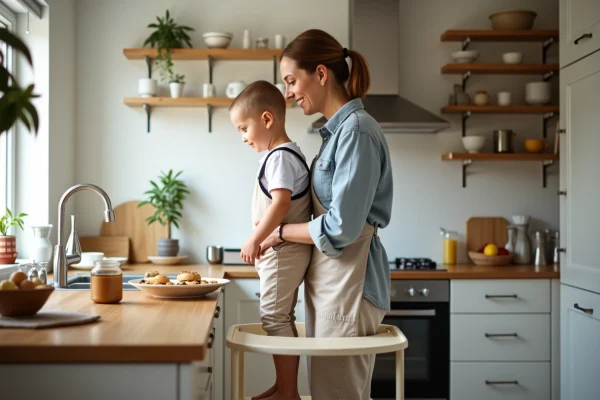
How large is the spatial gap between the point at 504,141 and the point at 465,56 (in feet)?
1.72

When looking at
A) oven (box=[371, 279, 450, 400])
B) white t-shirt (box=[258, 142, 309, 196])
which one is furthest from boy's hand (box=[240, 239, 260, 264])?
oven (box=[371, 279, 450, 400])

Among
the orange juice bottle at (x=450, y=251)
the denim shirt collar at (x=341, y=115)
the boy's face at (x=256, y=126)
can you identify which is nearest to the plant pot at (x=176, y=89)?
the orange juice bottle at (x=450, y=251)

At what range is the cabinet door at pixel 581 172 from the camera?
10.7 feet

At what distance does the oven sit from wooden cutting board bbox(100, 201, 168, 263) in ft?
4.59

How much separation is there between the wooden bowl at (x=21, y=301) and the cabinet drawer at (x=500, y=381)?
2.41 meters

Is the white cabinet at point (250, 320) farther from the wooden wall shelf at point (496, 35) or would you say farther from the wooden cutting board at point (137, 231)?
the wooden wall shelf at point (496, 35)

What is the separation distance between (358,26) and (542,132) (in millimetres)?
1250

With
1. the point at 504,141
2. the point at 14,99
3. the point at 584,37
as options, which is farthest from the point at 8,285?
the point at 504,141

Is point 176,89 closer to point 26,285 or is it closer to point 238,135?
point 238,135

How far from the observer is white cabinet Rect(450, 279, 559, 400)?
11.9ft

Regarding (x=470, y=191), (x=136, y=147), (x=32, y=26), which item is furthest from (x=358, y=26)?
(x=32, y=26)

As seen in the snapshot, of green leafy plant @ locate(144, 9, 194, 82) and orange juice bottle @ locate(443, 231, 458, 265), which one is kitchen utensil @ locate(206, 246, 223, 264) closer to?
green leafy plant @ locate(144, 9, 194, 82)

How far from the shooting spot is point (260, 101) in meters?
2.22

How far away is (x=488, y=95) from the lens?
13.4 ft
